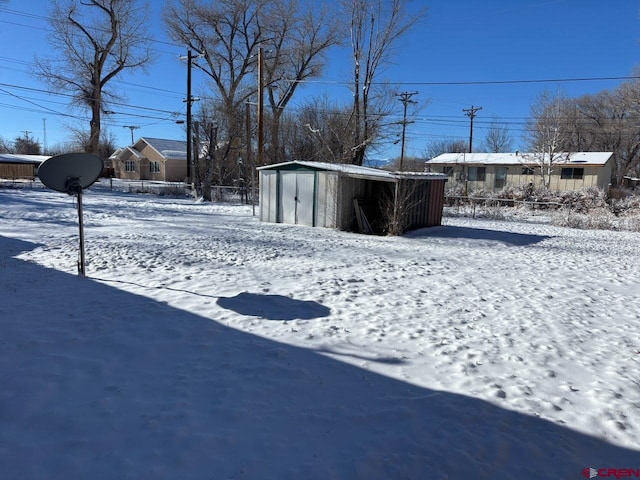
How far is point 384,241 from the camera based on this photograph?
12953 mm

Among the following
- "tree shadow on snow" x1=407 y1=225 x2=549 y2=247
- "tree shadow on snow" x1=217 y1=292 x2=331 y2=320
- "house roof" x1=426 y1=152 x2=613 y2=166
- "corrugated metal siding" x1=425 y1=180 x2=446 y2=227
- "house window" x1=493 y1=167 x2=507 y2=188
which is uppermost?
"house roof" x1=426 y1=152 x2=613 y2=166

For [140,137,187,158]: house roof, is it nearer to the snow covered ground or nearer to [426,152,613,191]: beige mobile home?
[426,152,613,191]: beige mobile home

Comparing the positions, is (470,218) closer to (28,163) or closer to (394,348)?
(394,348)

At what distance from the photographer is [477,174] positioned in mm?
39750

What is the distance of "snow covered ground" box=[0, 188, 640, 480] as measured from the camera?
290 cm

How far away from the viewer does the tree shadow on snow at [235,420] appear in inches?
110

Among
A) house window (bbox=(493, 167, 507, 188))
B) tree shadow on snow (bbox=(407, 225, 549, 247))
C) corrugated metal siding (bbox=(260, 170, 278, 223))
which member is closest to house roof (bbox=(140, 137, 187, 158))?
house window (bbox=(493, 167, 507, 188))

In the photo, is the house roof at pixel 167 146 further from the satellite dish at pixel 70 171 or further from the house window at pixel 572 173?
the satellite dish at pixel 70 171

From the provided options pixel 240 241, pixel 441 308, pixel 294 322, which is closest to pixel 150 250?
pixel 240 241

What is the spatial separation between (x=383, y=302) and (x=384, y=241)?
658 centimetres

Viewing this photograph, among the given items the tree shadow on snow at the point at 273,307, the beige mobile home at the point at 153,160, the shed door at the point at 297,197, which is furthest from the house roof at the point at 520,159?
the tree shadow on snow at the point at 273,307

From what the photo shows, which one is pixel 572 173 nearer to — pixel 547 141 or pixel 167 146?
pixel 547 141

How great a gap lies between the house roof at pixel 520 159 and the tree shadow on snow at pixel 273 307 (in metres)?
35.6

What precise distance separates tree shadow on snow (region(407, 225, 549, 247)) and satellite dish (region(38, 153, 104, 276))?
9923mm
